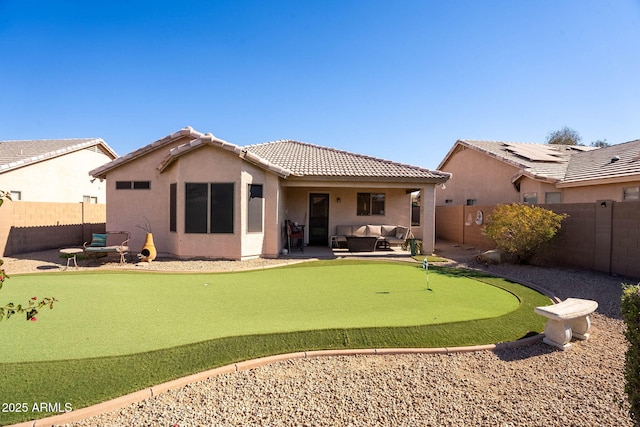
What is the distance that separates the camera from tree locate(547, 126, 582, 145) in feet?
144

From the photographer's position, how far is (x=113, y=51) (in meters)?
11.7

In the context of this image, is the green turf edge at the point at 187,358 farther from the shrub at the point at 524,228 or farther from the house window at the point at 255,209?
the house window at the point at 255,209

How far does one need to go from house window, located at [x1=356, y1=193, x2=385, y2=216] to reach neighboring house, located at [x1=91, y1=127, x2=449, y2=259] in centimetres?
5

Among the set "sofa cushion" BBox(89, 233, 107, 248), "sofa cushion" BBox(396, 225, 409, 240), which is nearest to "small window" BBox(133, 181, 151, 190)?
"sofa cushion" BBox(89, 233, 107, 248)

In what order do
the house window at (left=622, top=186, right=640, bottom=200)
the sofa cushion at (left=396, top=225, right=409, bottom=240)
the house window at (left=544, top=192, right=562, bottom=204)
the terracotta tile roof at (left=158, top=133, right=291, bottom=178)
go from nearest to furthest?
the terracotta tile roof at (left=158, top=133, right=291, bottom=178), the house window at (left=622, top=186, right=640, bottom=200), the sofa cushion at (left=396, top=225, right=409, bottom=240), the house window at (left=544, top=192, right=562, bottom=204)

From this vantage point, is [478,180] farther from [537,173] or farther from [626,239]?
[626,239]

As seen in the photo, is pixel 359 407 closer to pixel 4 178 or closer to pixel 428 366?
pixel 428 366

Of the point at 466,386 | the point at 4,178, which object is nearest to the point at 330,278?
the point at 466,386

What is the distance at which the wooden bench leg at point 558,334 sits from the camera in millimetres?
4699

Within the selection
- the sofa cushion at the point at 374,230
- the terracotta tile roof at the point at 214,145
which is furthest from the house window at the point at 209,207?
the sofa cushion at the point at 374,230

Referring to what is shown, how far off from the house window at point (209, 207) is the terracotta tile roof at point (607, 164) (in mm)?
15061

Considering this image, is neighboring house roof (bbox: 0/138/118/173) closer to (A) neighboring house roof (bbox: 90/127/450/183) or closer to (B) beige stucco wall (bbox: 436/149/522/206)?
(A) neighboring house roof (bbox: 90/127/450/183)

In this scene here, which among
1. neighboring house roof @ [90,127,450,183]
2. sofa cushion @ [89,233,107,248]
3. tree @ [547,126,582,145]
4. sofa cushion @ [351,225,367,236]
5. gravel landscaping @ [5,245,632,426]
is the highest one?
tree @ [547,126,582,145]

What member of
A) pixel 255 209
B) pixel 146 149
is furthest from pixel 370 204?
pixel 146 149
